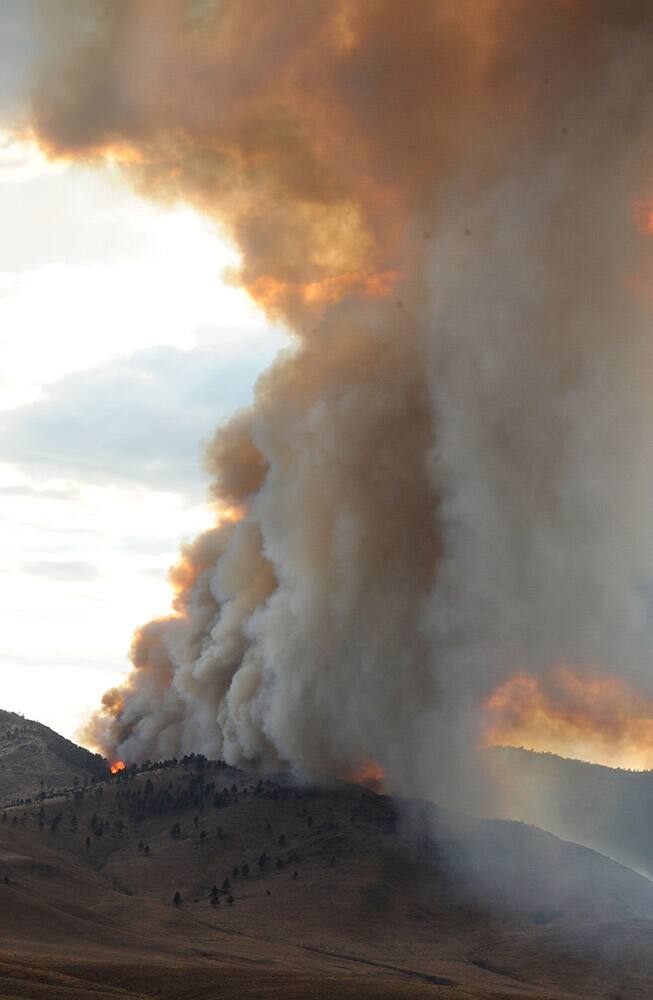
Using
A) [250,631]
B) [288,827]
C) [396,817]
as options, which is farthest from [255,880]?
[250,631]

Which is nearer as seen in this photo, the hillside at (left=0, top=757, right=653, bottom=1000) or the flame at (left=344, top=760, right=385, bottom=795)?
the hillside at (left=0, top=757, right=653, bottom=1000)

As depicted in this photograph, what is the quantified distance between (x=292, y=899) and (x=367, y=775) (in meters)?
43.6

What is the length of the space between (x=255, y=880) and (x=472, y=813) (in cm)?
3560

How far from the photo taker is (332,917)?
12494 centimetres

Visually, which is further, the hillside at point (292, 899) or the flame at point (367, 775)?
the flame at point (367, 775)

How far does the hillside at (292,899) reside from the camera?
90.8 meters

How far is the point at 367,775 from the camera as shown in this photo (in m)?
173

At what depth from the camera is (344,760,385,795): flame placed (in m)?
170

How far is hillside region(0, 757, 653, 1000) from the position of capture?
90812mm

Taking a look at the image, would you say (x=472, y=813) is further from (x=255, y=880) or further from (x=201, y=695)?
(x=201, y=695)

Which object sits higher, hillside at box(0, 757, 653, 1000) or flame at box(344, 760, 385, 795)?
flame at box(344, 760, 385, 795)

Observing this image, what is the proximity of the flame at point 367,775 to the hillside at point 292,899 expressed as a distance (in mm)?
7493

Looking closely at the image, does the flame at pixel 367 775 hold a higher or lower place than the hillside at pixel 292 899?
higher

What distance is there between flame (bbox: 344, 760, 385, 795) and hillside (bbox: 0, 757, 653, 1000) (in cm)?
749
